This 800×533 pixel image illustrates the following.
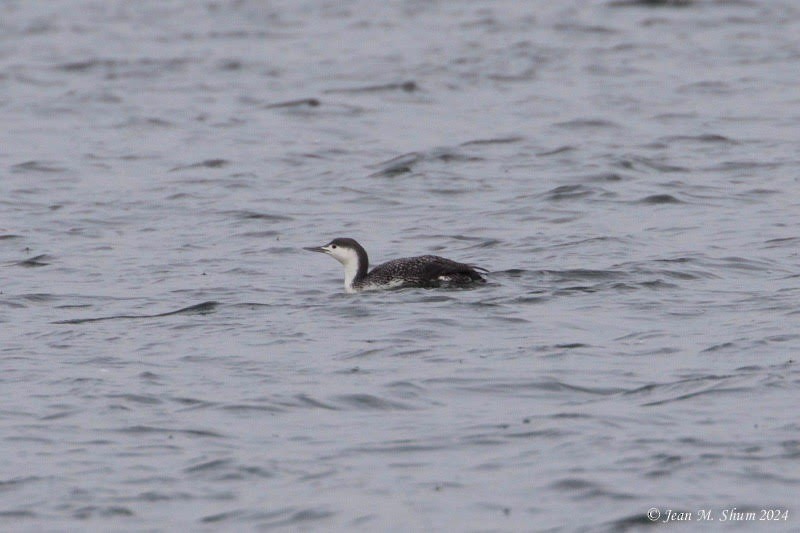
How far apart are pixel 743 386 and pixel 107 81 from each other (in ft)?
64.5

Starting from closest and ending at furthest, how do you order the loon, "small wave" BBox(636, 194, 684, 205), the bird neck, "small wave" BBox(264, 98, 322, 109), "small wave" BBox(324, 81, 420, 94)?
the loon < the bird neck < "small wave" BBox(636, 194, 684, 205) < "small wave" BBox(264, 98, 322, 109) < "small wave" BBox(324, 81, 420, 94)

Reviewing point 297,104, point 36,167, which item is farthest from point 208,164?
point 297,104

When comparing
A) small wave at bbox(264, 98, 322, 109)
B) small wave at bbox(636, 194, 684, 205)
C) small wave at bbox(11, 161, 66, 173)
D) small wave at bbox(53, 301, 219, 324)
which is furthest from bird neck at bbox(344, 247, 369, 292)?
small wave at bbox(264, 98, 322, 109)

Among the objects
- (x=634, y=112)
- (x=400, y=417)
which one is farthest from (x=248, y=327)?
(x=634, y=112)

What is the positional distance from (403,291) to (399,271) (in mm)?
181

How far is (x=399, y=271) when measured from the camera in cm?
1426

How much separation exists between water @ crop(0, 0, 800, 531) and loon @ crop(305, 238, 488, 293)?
0.15 m

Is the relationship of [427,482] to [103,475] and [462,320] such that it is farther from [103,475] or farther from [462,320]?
[462,320]

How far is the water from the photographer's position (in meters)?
9.16

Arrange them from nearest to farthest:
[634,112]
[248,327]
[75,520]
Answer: [75,520] → [248,327] → [634,112]

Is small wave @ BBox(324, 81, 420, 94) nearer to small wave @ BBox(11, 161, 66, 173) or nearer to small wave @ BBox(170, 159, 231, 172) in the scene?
small wave @ BBox(170, 159, 231, 172)

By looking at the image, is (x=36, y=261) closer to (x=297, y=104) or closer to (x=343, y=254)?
(x=343, y=254)

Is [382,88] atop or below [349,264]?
below

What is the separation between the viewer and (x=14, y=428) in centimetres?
1027
